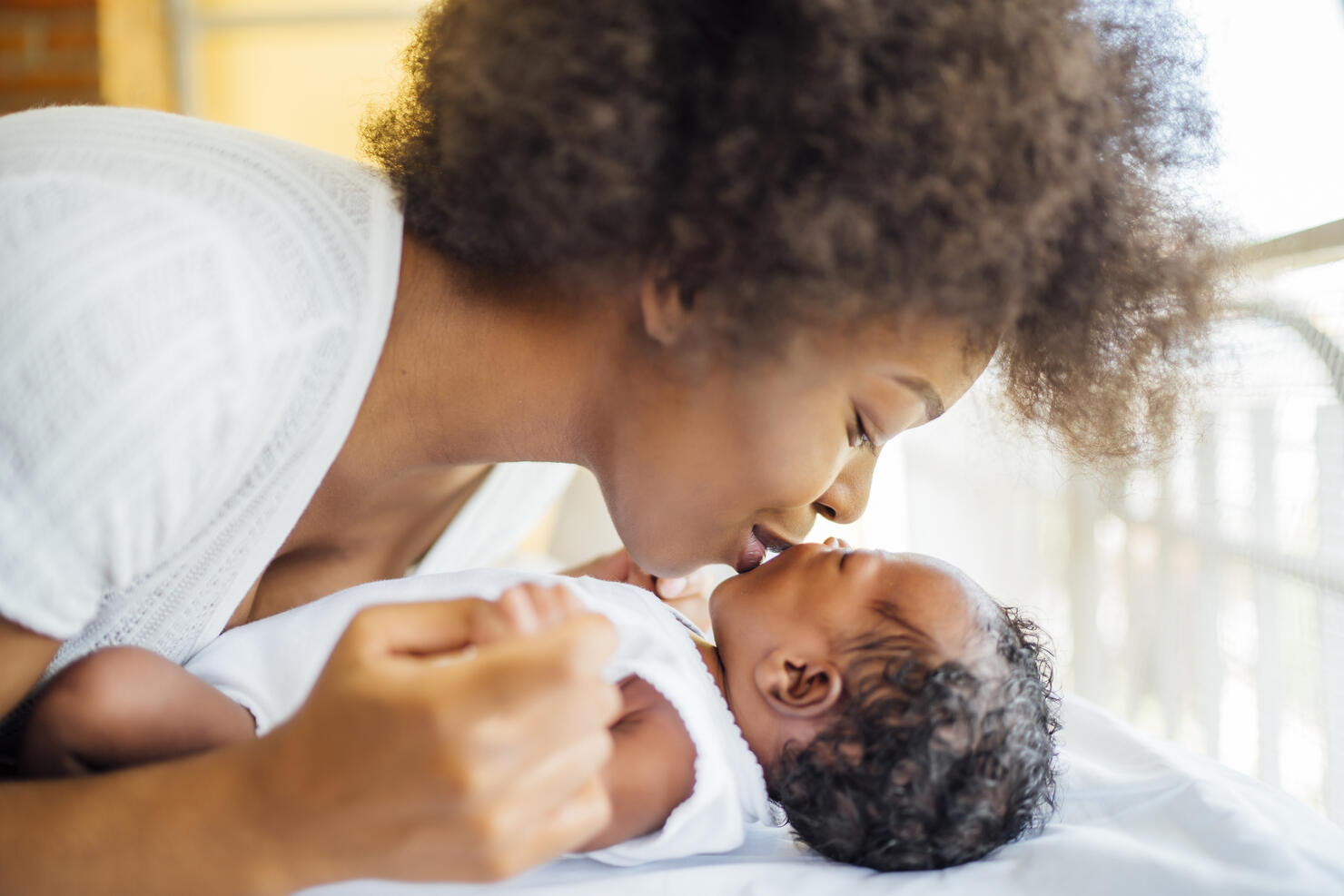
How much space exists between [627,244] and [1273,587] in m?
0.86

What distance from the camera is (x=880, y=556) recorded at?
1.05 m

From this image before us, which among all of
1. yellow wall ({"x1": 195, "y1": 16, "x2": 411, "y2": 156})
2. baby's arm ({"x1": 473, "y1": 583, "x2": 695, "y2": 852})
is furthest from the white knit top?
yellow wall ({"x1": 195, "y1": 16, "x2": 411, "y2": 156})

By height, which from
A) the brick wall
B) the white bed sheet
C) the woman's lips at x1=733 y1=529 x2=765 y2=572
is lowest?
the white bed sheet

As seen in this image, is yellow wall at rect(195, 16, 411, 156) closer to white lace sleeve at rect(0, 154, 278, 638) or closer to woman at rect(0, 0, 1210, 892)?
woman at rect(0, 0, 1210, 892)

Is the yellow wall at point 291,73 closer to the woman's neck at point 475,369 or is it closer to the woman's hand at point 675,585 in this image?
the woman's hand at point 675,585

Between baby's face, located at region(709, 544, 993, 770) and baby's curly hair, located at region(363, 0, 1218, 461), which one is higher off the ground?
baby's curly hair, located at region(363, 0, 1218, 461)

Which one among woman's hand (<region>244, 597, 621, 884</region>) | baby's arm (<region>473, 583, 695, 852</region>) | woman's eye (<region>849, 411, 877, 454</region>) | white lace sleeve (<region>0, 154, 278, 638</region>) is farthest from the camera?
woman's eye (<region>849, 411, 877, 454</region>)

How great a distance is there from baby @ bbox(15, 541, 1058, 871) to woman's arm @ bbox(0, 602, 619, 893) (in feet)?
0.51

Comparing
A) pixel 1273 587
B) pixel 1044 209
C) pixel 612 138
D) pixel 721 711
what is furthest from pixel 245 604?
pixel 1273 587

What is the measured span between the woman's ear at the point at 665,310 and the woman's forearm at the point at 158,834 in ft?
1.46

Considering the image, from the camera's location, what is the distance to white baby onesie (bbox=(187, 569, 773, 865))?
817 mm

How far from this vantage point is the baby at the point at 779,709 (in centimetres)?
73

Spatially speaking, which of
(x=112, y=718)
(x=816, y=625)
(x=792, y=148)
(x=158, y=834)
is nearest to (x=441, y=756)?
(x=158, y=834)

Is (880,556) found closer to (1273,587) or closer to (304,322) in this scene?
(1273,587)
